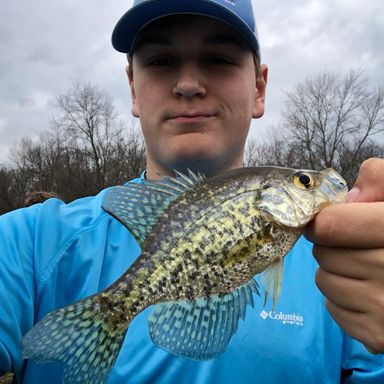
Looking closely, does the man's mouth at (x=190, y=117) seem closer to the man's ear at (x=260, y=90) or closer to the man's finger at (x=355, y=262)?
the man's ear at (x=260, y=90)

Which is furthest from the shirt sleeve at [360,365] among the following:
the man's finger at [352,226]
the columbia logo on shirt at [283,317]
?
the man's finger at [352,226]

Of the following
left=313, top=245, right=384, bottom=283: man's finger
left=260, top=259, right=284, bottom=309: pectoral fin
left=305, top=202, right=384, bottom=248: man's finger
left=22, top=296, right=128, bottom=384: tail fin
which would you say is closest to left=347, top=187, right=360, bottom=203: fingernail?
left=305, top=202, right=384, bottom=248: man's finger

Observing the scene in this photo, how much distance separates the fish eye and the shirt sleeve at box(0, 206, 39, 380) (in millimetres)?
1618

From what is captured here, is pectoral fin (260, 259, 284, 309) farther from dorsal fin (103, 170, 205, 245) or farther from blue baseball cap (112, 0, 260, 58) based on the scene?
blue baseball cap (112, 0, 260, 58)

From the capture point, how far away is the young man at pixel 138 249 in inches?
69.5

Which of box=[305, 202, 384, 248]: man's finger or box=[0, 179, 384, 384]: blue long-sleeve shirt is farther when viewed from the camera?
box=[0, 179, 384, 384]: blue long-sleeve shirt

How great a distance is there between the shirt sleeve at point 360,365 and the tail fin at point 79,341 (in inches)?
63.9

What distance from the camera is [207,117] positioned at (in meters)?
2.80

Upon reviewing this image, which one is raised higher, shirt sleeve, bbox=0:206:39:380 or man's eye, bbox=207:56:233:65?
man's eye, bbox=207:56:233:65

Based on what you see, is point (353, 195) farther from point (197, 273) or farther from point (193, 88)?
point (193, 88)

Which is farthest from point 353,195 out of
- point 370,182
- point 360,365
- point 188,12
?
point 188,12

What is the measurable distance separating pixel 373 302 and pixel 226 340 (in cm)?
66

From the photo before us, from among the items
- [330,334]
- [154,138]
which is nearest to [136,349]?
[330,334]

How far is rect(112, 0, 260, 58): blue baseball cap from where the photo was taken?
263 cm
